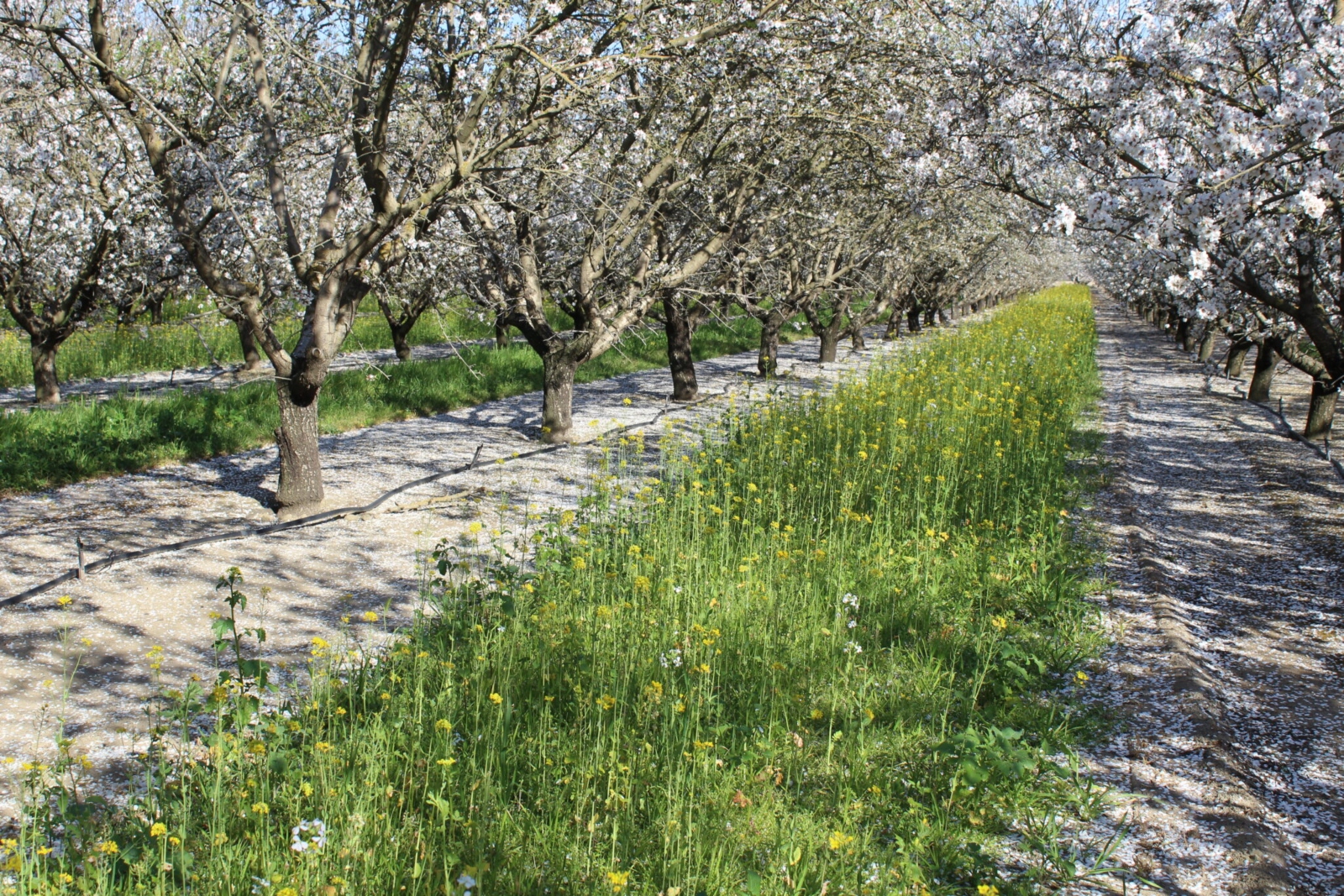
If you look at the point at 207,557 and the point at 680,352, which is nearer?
the point at 207,557

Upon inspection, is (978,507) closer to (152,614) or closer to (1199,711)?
(1199,711)

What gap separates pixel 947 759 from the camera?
12.3 ft

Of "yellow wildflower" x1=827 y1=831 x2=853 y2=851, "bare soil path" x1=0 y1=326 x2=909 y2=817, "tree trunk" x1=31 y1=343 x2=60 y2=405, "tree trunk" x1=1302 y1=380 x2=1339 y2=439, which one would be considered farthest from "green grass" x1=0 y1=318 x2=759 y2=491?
"tree trunk" x1=1302 y1=380 x2=1339 y2=439

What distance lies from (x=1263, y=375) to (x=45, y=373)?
737 inches

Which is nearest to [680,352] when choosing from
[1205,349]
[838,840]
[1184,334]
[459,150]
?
[459,150]

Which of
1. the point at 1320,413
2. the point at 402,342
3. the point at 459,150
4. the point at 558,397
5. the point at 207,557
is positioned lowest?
the point at 207,557

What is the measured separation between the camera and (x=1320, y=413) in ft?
38.7

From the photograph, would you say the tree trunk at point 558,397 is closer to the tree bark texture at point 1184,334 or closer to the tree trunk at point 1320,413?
the tree trunk at point 1320,413

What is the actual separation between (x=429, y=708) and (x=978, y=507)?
462cm

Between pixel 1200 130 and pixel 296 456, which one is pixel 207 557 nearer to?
pixel 296 456

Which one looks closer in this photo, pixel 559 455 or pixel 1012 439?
pixel 1012 439

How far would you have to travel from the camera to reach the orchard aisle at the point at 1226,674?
3.43 meters

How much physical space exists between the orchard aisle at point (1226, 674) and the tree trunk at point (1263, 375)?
5212 mm

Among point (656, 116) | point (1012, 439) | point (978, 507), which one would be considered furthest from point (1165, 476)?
point (656, 116)
